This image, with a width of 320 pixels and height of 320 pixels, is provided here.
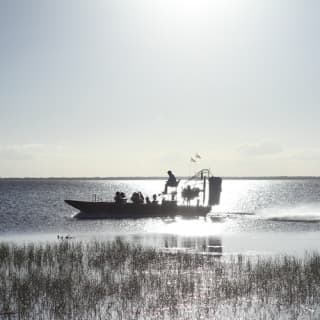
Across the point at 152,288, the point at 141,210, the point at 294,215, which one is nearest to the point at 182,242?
the point at 152,288

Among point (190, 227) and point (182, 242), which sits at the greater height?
point (182, 242)

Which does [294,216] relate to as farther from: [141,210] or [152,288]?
[152,288]

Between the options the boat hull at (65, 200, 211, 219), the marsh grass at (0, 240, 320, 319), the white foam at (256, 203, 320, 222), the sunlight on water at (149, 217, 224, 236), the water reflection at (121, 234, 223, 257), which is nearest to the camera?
the marsh grass at (0, 240, 320, 319)

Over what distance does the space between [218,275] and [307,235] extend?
22.3 m

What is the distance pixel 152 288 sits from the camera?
18.0 meters

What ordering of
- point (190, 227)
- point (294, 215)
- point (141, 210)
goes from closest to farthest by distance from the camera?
1. point (190, 227)
2. point (141, 210)
3. point (294, 215)

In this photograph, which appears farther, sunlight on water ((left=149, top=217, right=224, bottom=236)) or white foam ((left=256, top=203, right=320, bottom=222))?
white foam ((left=256, top=203, right=320, bottom=222))

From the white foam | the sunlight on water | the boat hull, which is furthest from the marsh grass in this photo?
the boat hull

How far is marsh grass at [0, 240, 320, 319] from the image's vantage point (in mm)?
14992

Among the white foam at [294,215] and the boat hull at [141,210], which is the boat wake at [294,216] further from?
the boat hull at [141,210]

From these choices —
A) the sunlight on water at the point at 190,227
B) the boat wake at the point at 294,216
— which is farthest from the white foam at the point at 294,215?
the sunlight on water at the point at 190,227

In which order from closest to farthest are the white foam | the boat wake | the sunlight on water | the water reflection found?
1. the water reflection
2. the sunlight on water
3. the boat wake
4. the white foam

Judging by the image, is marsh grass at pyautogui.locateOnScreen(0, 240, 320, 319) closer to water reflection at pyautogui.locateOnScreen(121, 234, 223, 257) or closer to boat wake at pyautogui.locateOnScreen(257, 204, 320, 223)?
water reflection at pyautogui.locateOnScreen(121, 234, 223, 257)

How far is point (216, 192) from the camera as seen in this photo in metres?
58.9
